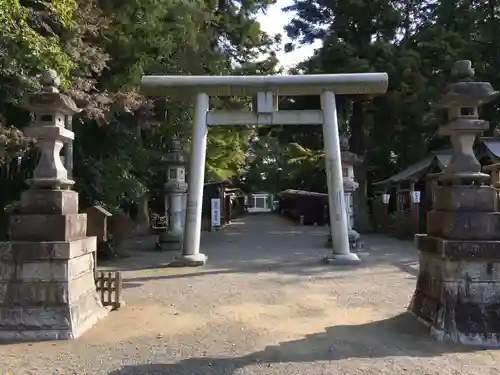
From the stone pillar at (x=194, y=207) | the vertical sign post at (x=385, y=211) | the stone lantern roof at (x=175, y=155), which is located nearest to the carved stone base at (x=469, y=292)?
the stone pillar at (x=194, y=207)

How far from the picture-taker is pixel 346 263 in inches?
504

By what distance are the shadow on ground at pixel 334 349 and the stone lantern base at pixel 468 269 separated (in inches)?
10.9

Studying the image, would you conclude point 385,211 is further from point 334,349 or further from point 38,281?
point 38,281

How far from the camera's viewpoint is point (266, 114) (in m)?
13.0

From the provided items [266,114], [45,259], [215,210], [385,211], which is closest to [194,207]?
[266,114]

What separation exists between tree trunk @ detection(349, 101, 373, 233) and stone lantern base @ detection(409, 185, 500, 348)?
18.5 metres

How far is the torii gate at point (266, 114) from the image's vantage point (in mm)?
12797

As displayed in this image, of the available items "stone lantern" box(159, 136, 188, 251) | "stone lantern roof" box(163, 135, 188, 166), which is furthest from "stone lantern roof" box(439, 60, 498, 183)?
"stone lantern roof" box(163, 135, 188, 166)

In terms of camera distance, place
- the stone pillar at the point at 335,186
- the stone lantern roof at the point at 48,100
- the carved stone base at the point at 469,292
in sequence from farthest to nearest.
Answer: the stone pillar at the point at 335,186 → the stone lantern roof at the point at 48,100 → the carved stone base at the point at 469,292

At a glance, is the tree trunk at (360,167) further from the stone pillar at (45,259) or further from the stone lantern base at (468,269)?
the stone pillar at (45,259)

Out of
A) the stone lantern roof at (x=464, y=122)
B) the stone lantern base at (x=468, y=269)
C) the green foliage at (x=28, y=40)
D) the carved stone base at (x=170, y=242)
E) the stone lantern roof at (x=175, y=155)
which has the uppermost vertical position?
the green foliage at (x=28, y=40)

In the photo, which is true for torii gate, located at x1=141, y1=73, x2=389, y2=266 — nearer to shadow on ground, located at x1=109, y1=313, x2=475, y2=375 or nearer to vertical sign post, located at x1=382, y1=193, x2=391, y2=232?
shadow on ground, located at x1=109, y1=313, x2=475, y2=375

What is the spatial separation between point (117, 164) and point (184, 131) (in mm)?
5889

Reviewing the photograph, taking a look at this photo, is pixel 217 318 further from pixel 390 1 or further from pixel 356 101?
pixel 390 1
